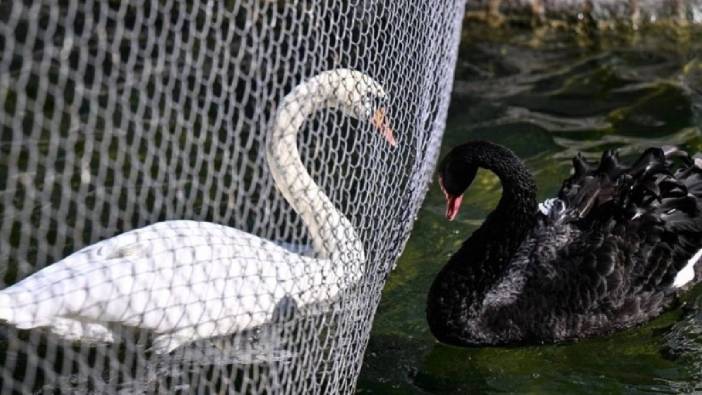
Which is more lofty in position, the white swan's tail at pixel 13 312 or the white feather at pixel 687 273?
the white feather at pixel 687 273

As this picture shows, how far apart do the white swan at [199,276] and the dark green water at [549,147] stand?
445 millimetres

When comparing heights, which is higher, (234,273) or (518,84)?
(518,84)

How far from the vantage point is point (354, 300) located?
3219 mm

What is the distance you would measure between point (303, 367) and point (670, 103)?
3.15 m

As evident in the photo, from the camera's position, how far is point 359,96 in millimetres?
3477

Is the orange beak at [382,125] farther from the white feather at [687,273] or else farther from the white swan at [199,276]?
the white feather at [687,273]

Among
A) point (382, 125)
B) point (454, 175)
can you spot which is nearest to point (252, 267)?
point (382, 125)

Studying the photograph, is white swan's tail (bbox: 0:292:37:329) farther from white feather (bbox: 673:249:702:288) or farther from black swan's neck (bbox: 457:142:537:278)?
white feather (bbox: 673:249:702:288)

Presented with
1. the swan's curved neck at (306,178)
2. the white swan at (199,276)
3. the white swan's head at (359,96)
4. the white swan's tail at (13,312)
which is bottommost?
the white swan's tail at (13,312)

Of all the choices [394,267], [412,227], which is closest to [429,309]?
[394,267]

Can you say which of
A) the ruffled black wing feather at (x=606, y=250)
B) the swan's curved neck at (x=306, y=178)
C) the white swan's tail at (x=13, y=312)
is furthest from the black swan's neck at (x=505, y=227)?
the white swan's tail at (x=13, y=312)

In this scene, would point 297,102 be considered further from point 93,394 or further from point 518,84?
point 518,84

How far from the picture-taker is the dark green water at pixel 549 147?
3576 mm

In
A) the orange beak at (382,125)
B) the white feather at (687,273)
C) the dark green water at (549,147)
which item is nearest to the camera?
the orange beak at (382,125)
